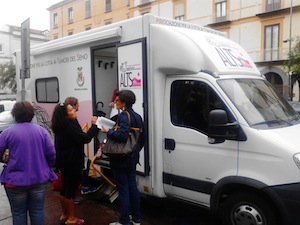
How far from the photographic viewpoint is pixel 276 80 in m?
27.0

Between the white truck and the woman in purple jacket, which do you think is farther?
the white truck

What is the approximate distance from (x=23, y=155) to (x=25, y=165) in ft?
0.34

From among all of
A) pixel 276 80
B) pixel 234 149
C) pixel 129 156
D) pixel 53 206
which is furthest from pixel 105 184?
pixel 276 80

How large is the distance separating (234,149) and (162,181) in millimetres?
1268

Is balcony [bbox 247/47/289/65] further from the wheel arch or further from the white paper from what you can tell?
the white paper

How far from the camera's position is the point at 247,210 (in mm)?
3775

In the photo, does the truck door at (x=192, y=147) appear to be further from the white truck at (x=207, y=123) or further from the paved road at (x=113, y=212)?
the paved road at (x=113, y=212)

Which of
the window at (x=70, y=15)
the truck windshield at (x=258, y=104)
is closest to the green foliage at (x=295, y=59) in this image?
the truck windshield at (x=258, y=104)

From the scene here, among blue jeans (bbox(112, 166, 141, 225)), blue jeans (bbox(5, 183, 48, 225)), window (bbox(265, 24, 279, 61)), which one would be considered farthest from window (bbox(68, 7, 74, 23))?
blue jeans (bbox(5, 183, 48, 225))

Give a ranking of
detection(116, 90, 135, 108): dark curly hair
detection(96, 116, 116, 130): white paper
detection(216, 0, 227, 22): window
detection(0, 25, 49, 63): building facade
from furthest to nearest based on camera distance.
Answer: detection(0, 25, 49, 63): building facade
detection(216, 0, 227, 22): window
detection(96, 116, 116, 130): white paper
detection(116, 90, 135, 108): dark curly hair

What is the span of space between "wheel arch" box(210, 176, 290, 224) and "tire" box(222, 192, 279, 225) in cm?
6

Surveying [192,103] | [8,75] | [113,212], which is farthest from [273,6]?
[8,75]

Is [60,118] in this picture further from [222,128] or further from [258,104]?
[258,104]

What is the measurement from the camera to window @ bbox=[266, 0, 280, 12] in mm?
25755
